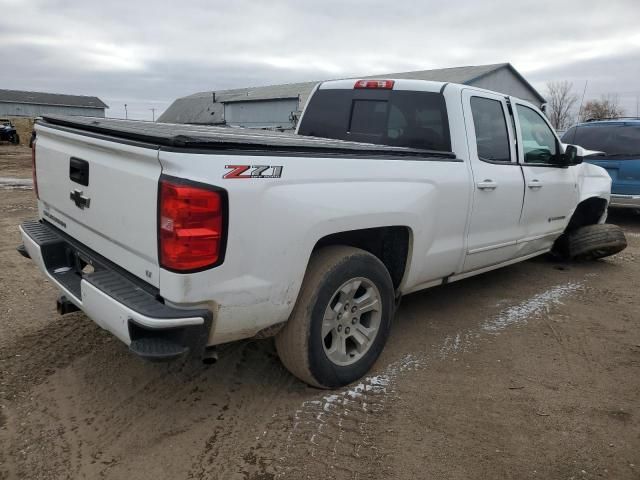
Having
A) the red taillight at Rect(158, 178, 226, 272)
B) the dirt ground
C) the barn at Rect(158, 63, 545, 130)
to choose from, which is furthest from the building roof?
the red taillight at Rect(158, 178, 226, 272)

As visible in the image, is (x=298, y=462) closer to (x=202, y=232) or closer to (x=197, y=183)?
(x=202, y=232)

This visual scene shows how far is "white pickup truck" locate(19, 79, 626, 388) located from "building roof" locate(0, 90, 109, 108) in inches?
2896

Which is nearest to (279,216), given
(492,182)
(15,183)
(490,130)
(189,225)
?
(189,225)

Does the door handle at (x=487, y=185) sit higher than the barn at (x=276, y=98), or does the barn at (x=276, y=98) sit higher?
the barn at (x=276, y=98)

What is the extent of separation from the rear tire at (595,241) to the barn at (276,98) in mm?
11753

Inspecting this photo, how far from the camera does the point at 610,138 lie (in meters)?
8.86

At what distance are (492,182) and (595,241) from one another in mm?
2718

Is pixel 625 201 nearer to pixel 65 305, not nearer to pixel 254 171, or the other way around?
pixel 254 171

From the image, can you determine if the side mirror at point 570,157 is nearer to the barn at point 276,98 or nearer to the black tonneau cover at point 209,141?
the black tonneau cover at point 209,141

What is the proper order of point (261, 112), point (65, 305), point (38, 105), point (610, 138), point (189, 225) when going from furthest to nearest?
point (38, 105) → point (261, 112) → point (610, 138) → point (65, 305) → point (189, 225)

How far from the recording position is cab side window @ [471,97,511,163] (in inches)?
161

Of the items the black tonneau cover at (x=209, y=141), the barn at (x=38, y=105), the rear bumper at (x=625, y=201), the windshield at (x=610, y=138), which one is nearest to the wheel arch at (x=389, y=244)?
the black tonneau cover at (x=209, y=141)

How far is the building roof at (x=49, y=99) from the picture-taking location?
6619 centimetres

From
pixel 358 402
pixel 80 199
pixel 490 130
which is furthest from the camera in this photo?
pixel 490 130
